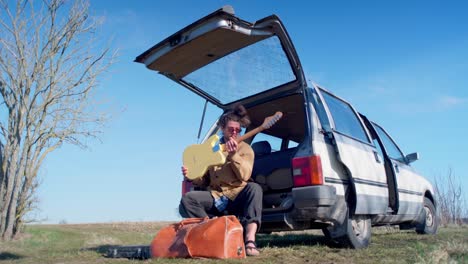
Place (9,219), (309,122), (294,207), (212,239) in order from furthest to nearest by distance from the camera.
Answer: (9,219) → (309,122) → (294,207) → (212,239)

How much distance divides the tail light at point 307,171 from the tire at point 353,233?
0.59 meters

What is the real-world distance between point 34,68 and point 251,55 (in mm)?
8419

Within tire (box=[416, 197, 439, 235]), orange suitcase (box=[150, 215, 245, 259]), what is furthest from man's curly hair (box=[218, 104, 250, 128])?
tire (box=[416, 197, 439, 235])

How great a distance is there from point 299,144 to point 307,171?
1.41ft

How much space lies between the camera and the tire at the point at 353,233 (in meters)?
4.19

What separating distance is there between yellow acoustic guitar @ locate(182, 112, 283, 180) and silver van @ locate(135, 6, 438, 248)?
46 cm

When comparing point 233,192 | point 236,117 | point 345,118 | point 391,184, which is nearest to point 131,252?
point 233,192

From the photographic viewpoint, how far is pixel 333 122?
454 cm

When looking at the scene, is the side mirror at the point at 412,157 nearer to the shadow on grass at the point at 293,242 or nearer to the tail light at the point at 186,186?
the shadow on grass at the point at 293,242

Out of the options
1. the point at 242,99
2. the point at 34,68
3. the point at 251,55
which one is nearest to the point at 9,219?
the point at 34,68

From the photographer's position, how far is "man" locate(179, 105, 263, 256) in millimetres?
3941

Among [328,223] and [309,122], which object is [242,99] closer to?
[309,122]

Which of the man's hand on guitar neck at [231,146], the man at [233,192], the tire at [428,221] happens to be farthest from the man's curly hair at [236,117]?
the tire at [428,221]

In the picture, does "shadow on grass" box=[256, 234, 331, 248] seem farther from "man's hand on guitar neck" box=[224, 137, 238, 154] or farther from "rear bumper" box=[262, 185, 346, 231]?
"man's hand on guitar neck" box=[224, 137, 238, 154]
